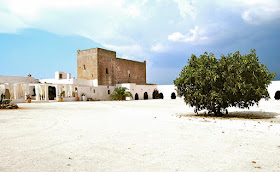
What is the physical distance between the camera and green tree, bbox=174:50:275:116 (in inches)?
423

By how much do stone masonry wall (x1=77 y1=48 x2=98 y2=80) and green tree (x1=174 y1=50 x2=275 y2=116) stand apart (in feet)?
108

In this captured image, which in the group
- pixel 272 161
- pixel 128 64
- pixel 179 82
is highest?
pixel 128 64

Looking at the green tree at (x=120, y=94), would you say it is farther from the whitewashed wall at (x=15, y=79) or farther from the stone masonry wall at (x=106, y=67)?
the whitewashed wall at (x=15, y=79)

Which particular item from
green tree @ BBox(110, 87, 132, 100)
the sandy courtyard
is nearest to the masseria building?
green tree @ BBox(110, 87, 132, 100)

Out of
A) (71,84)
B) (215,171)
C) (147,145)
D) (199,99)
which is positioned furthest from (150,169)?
(71,84)

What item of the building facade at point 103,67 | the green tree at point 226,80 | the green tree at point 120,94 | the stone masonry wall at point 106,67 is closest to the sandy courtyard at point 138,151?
the green tree at point 226,80

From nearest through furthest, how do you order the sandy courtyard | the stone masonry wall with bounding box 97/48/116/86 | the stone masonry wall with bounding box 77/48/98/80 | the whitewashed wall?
the sandy courtyard < the whitewashed wall < the stone masonry wall with bounding box 77/48/98/80 < the stone masonry wall with bounding box 97/48/116/86

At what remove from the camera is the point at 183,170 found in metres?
3.68

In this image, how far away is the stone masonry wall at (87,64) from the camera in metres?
43.0

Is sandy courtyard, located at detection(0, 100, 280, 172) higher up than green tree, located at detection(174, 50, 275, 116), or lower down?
lower down

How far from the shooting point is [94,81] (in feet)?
139

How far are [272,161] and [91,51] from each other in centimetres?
4232

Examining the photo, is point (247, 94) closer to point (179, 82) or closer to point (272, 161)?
point (179, 82)

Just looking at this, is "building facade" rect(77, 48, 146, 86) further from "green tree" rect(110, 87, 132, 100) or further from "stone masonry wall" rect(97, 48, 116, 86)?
"green tree" rect(110, 87, 132, 100)
